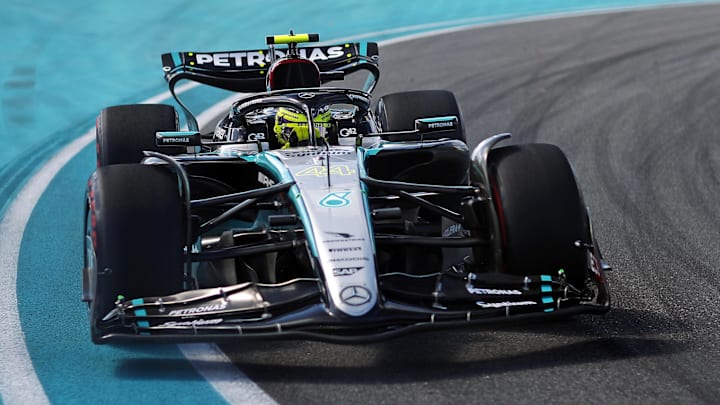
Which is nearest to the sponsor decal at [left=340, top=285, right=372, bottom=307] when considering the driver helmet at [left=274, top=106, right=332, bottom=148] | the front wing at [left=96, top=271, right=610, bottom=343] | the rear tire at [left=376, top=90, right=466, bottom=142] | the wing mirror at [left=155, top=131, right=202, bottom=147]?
the front wing at [left=96, top=271, right=610, bottom=343]

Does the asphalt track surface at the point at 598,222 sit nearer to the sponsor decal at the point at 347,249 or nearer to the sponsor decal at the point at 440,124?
the sponsor decal at the point at 347,249

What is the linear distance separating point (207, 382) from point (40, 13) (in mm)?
11669

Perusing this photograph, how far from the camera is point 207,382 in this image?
4.73 m

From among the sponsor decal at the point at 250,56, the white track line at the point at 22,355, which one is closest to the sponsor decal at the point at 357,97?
the sponsor decal at the point at 250,56

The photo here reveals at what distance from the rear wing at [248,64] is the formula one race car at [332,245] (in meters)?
2.17

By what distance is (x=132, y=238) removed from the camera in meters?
5.09

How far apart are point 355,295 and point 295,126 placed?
2482mm

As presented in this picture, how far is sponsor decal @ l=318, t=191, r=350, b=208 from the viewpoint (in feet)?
17.6

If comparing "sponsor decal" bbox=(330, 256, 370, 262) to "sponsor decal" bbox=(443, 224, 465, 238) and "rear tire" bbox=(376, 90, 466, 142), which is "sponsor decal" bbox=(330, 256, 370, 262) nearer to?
"sponsor decal" bbox=(443, 224, 465, 238)

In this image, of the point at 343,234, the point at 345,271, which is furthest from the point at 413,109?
the point at 345,271

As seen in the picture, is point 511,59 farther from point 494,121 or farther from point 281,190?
point 281,190

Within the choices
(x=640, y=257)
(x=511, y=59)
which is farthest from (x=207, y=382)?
(x=511, y=59)

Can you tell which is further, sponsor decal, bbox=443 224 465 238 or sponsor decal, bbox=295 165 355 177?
sponsor decal, bbox=443 224 465 238

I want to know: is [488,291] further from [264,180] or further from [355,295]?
[264,180]
